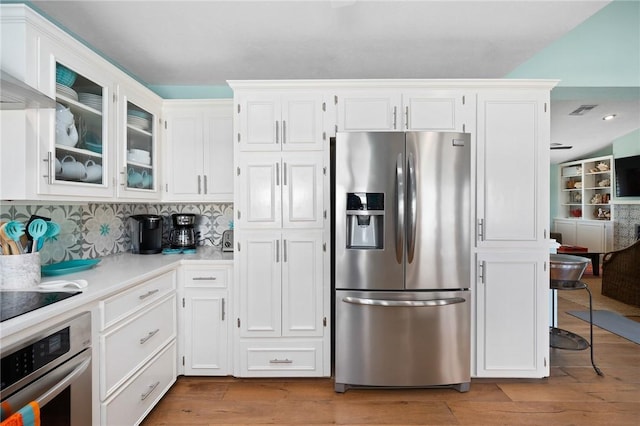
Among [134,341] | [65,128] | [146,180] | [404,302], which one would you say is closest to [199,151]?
[146,180]

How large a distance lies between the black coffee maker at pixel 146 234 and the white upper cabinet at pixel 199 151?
23 centimetres

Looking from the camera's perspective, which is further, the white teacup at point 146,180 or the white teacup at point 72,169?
the white teacup at point 146,180

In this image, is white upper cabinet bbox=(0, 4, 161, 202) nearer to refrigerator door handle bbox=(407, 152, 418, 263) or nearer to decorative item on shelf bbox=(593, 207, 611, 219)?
refrigerator door handle bbox=(407, 152, 418, 263)

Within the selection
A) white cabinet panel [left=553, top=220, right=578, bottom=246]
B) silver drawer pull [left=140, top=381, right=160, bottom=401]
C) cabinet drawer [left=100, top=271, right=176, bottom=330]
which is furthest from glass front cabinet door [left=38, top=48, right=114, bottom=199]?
white cabinet panel [left=553, top=220, right=578, bottom=246]

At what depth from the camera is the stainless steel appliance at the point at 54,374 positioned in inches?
46.3

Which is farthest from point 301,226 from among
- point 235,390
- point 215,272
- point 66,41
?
point 66,41

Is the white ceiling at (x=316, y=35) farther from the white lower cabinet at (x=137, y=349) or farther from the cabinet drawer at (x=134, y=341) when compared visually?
Answer: the cabinet drawer at (x=134, y=341)

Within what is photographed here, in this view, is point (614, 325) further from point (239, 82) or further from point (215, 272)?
point (239, 82)

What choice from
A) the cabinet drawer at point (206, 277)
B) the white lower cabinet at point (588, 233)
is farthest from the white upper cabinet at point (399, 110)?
the white lower cabinet at point (588, 233)

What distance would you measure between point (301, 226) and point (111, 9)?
1799mm

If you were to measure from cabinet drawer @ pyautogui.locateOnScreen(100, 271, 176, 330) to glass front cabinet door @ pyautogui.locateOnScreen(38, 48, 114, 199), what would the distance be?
0.60 m

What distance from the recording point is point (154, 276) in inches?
86.8

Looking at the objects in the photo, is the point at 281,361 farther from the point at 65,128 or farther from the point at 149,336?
the point at 65,128

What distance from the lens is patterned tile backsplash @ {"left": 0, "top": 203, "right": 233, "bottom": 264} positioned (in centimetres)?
216
